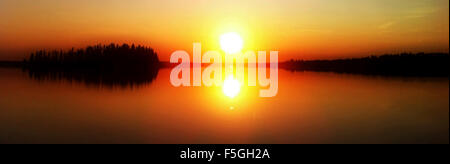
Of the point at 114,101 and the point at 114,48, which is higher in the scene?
the point at 114,48

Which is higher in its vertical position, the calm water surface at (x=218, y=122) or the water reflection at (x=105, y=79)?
the water reflection at (x=105, y=79)

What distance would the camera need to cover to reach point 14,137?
31.0 ft

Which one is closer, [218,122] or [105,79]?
[218,122]

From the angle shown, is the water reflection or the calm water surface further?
the water reflection

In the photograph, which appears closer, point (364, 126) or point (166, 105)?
point (364, 126)

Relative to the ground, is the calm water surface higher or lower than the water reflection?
lower

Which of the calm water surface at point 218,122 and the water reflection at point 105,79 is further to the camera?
the water reflection at point 105,79

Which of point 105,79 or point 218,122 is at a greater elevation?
point 105,79
